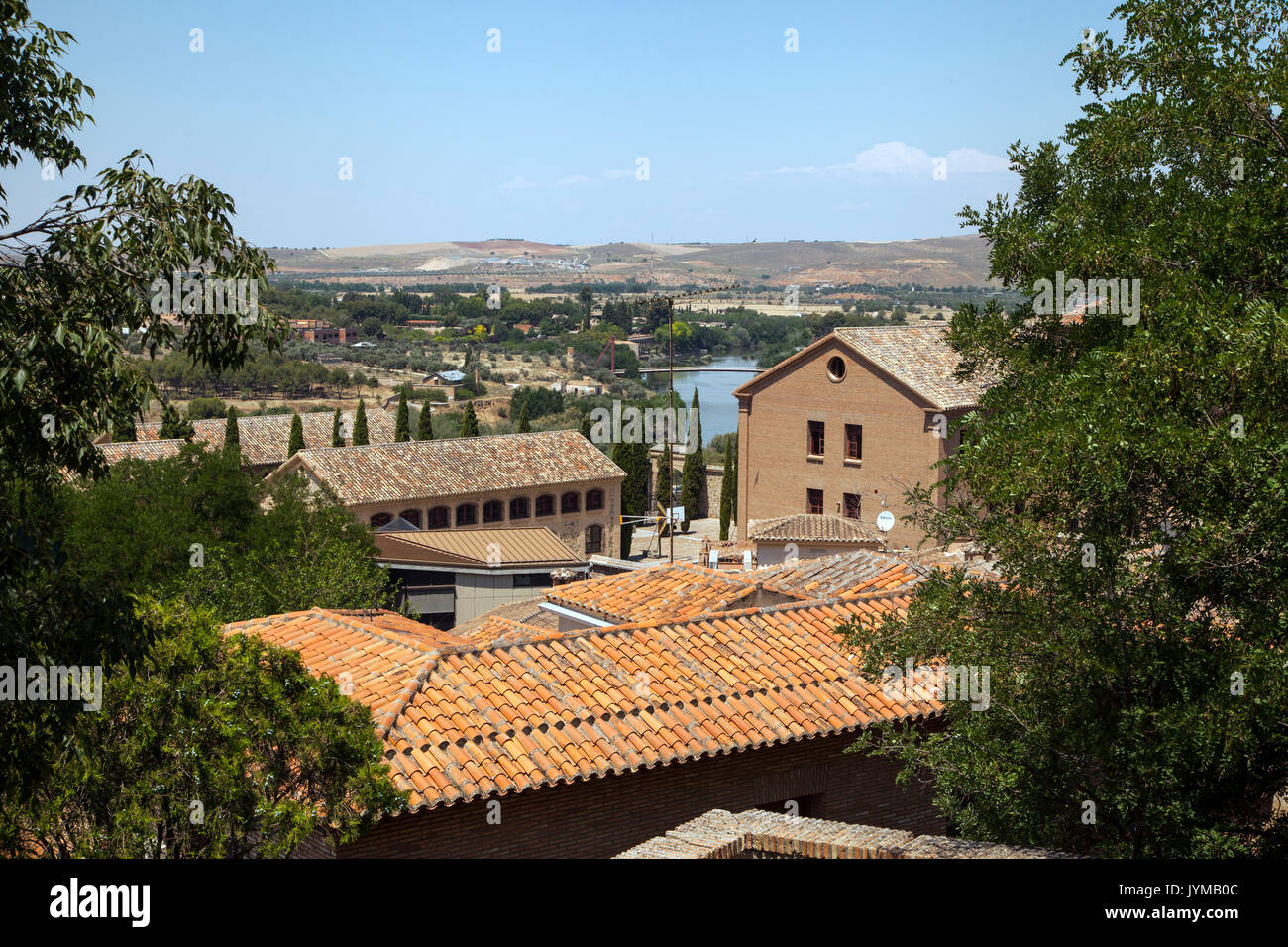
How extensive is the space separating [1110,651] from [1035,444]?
5.23ft

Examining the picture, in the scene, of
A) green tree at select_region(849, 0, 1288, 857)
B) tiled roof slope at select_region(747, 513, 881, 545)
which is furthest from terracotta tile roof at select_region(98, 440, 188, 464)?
green tree at select_region(849, 0, 1288, 857)

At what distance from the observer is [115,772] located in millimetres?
8219

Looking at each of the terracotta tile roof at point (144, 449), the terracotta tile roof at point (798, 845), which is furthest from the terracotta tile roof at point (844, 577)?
the terracotta tile roof at point (144, 449)

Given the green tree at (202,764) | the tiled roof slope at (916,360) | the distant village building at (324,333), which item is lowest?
the green tree at (202,764)

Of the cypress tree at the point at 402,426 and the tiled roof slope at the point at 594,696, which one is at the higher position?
the tiled roof slope at the point at 594,696

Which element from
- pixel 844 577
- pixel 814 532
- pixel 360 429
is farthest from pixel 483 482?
pixel 844 577

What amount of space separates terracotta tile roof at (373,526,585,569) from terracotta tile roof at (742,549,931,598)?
58.2ft

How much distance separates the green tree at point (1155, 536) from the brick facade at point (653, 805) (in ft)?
6.78

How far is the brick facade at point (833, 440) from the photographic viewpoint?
47062 mm

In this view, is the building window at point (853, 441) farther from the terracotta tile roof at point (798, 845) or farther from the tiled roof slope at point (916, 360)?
the terracotta tile roof at point (798, 845)

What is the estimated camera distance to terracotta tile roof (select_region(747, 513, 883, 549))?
39.5 meters

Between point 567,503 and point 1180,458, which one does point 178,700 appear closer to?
point 1180,458
